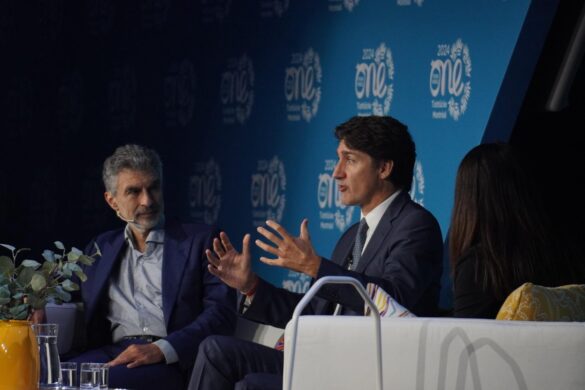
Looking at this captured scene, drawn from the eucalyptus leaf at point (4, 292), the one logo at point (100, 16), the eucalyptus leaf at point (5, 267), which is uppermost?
the one logo at point (100, 16)

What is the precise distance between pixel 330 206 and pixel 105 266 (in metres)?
1.35

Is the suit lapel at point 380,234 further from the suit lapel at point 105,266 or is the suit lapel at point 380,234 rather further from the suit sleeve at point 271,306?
the suit lapel at point 105,266

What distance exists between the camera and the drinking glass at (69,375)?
126 inches

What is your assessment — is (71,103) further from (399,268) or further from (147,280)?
(399,268)

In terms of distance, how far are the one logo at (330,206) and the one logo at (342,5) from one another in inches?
29.6

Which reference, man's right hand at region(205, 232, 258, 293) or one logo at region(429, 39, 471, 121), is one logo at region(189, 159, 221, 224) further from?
man's right hand at region(205, 232, 258, 293)

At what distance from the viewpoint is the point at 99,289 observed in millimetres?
4562

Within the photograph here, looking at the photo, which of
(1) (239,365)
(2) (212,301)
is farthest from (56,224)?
(1) (239,365)

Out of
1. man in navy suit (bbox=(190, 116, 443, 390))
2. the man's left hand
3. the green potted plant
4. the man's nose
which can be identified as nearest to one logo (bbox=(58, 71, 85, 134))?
the man's nose

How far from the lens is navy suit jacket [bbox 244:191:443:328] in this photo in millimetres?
3744

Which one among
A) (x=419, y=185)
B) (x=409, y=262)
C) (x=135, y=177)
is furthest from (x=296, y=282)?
(x=409, y=262)

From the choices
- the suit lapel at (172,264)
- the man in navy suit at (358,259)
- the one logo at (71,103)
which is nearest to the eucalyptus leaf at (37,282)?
the man in navy suit at (358,259)

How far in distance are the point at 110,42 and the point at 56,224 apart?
1123 mm

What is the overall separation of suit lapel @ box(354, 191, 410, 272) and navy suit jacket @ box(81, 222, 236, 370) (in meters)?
0.75
